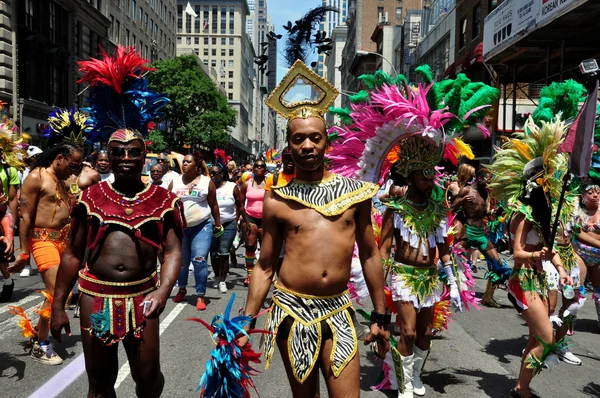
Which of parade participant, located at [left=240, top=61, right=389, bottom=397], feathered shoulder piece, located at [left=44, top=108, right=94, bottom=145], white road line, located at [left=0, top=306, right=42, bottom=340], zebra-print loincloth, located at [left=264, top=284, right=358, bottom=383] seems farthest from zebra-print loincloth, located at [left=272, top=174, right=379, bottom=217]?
feathered shoulder piece, located at [left=44, top=108, right=94, bottom=145]

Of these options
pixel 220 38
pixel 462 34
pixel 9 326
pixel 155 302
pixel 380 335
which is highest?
pixel 220 38

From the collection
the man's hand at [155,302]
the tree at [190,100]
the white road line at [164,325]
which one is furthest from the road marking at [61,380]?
the tree at [190,100]

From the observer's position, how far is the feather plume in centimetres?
510

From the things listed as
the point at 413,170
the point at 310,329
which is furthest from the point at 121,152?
the point at 413,170

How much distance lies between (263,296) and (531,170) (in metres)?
2.84

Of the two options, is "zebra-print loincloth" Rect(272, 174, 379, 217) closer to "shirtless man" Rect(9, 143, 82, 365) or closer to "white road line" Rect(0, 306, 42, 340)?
"shirtless man" Rect(9, 143, 82, 365)

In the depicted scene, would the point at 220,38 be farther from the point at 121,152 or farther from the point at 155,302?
the point at 155,302

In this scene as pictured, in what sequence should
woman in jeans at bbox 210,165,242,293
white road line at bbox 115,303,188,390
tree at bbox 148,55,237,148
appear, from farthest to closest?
tree at bbox 148,55,237,148 → woman in jeans at bbox 210,165,242,293 → white road line at bbox 115,303,188,390

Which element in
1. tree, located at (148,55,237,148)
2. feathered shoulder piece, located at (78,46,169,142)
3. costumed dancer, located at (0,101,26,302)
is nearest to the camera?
feathered shoulder piece, located at (78,46,169,142)

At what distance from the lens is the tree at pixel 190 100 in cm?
4416

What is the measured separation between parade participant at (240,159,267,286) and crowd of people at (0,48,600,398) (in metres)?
1.16

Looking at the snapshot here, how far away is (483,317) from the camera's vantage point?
8086mm

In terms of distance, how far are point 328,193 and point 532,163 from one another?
2416 millimetres

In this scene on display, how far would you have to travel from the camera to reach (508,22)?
17578mm
